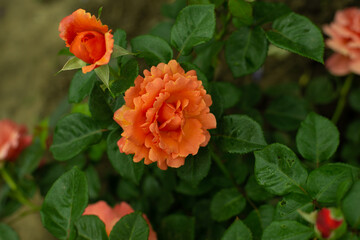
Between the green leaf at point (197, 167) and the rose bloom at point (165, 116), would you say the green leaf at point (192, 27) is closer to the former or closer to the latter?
the rose bloom at point (165, 116)

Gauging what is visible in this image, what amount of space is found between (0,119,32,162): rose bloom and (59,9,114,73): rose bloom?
69 cm

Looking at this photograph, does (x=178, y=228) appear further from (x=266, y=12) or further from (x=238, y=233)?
(x=266, y=12)

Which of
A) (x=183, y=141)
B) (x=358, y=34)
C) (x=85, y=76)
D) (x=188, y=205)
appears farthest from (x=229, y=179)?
(x=358, y=34)

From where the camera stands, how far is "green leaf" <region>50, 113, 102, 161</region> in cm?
75

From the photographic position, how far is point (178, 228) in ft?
2.85

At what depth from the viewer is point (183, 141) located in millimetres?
594

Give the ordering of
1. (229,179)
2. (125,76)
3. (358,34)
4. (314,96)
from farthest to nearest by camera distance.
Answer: (314,96)
(358,34)
(229,179)
(125,76)

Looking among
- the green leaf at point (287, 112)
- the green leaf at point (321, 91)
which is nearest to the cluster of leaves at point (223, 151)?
the green leaf at point (287, 112)

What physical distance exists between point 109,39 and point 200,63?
1.27ft

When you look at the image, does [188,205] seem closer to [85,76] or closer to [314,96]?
[85,76]

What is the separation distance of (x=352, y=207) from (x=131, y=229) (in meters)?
0.39

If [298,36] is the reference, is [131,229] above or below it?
below

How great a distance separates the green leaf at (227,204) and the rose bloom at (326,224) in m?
0.34

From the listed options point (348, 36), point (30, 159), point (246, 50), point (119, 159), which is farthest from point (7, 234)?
point (348, 36)
